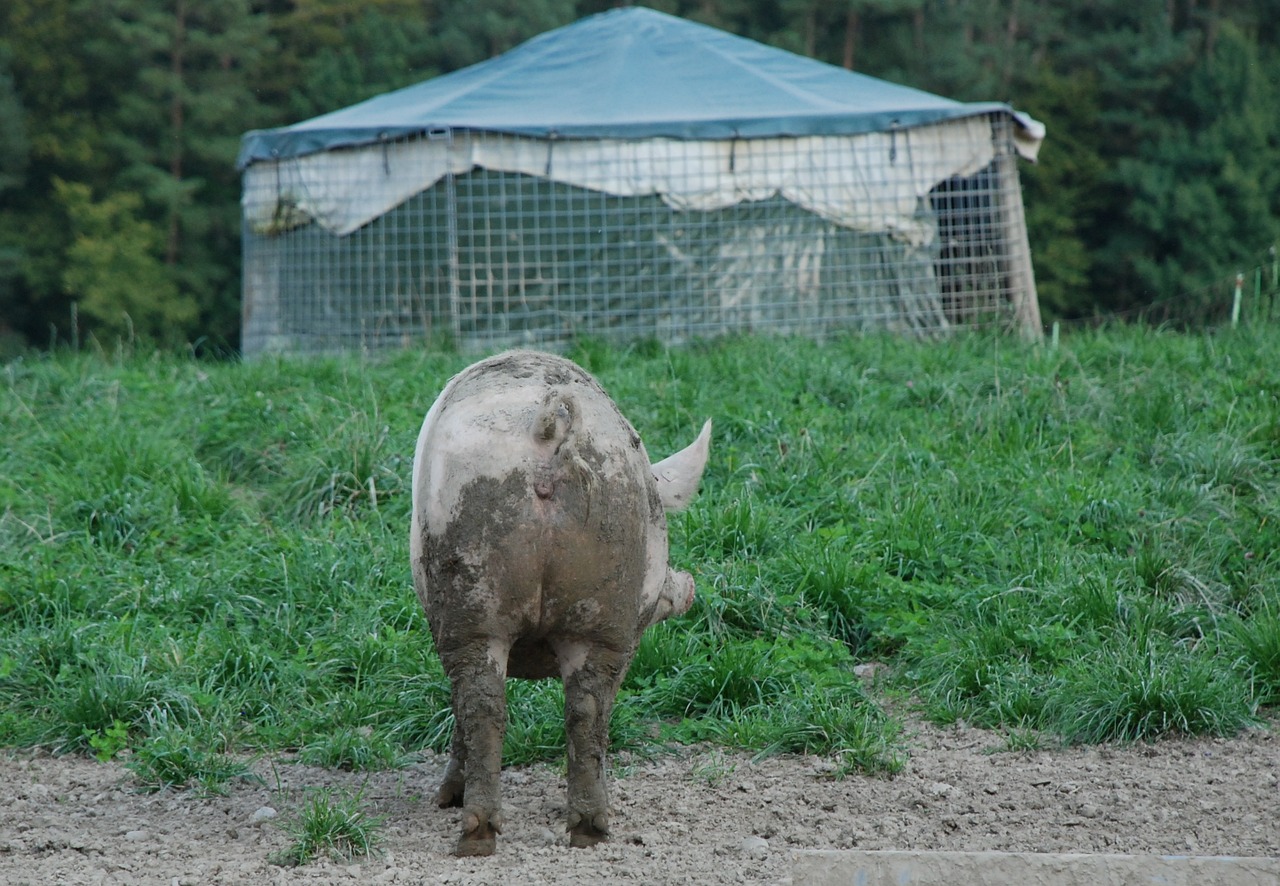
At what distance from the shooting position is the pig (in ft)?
10.2

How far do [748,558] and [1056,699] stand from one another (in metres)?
1.42

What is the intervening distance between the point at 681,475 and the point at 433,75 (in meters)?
19.1

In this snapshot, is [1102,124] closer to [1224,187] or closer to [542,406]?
[1224,187]

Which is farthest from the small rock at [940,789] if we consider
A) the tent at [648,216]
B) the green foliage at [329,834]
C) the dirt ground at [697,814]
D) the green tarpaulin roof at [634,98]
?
the green tarpaulin roof at [634,98]

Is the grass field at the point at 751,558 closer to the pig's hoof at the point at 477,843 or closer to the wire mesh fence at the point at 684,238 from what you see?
the pig's hoof at the point at 477,843

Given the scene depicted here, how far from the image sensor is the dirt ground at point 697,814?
3203 mm

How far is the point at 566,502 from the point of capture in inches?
124

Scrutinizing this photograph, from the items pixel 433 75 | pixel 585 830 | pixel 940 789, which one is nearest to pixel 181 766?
pixel 585 830

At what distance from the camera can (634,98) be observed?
34.5 feet

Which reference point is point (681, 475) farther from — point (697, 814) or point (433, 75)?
point (433, 75)

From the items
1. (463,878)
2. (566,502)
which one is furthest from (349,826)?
(566,502)

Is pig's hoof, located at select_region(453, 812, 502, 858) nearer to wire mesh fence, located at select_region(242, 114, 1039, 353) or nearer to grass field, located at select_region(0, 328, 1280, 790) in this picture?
grass field, located at select_region(0, 328, 1280, 790)

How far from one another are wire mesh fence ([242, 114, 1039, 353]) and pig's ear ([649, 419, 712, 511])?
18.2 feet

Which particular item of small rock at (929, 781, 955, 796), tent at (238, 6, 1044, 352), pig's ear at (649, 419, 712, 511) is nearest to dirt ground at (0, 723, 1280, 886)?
small rock at (929, 781, 955, 796)
